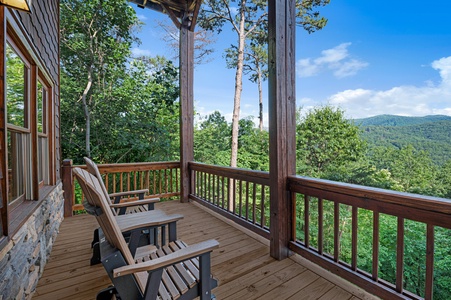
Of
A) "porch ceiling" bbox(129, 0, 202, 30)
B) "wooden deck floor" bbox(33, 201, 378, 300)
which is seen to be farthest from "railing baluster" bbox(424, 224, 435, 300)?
"porch ceiling" bbox(129, 0, 202, 30)

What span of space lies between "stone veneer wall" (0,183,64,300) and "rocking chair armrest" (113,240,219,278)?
72 cm

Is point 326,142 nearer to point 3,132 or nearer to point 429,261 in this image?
point 429,261

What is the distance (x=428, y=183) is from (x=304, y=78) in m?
11.2

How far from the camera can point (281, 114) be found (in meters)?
2.39

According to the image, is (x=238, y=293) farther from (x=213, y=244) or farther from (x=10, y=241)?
(x=10, y=241)

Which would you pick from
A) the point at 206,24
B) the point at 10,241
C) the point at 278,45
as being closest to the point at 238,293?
the point at 10,241

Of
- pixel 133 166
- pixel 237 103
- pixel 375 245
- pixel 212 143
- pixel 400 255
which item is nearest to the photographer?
pixel 400 255

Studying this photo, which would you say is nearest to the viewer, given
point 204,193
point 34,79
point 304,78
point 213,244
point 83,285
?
point 213,244

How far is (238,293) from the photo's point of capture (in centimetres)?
186

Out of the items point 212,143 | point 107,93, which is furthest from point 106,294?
point 212,143

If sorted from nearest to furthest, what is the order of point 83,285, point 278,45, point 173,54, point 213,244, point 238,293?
point 213,244, point 238,293, point 83,285, point 278,45, point 173,54

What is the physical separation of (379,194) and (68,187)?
4.34 metres

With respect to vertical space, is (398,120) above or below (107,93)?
below

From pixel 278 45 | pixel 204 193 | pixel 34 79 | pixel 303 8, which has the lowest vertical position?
pixel 204 193
